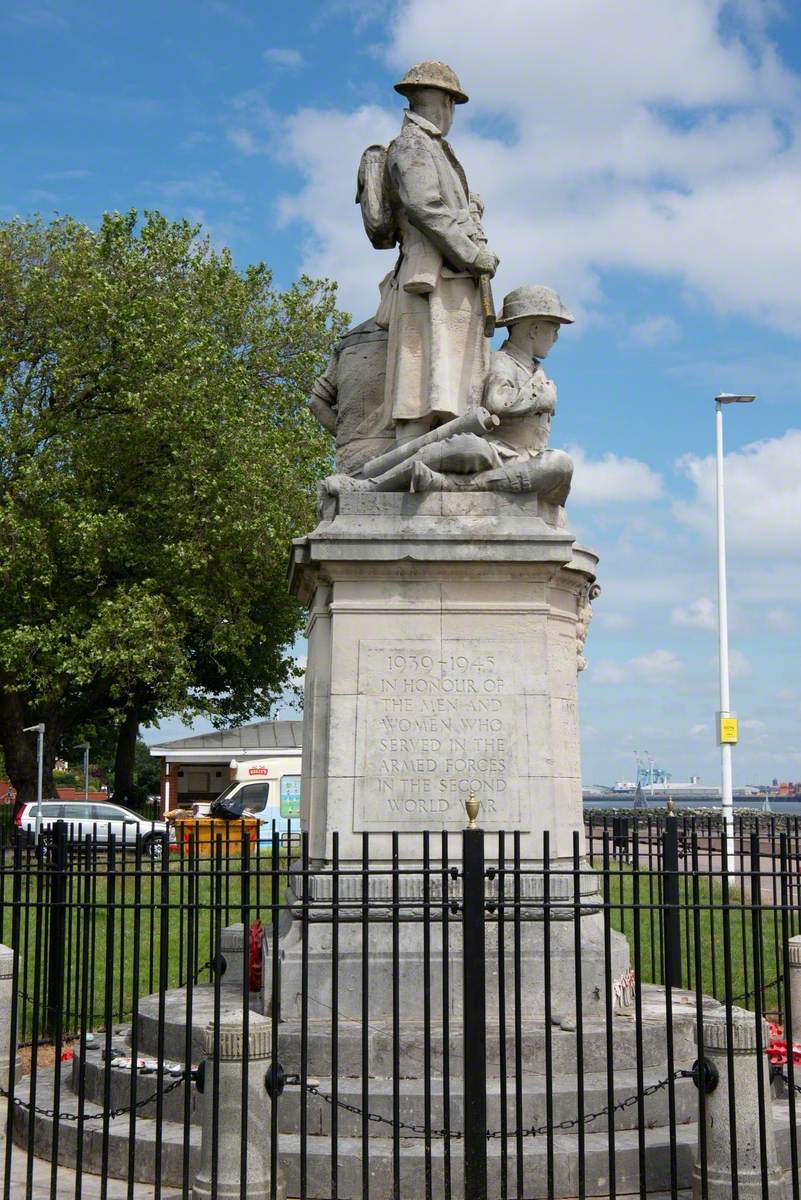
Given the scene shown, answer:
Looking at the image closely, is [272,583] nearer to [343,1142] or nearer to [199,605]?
[199,605]

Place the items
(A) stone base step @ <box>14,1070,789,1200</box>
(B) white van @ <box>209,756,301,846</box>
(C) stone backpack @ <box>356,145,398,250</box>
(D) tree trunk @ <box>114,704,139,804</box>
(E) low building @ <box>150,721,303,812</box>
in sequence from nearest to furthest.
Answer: (A) stone base step @ <box>14,1070,789,1200</box> < (C) stone backpack @ <box>356,145,398,250</box> < (B) white van @ <box>209,756,301,846</box> < (D) tree trunk @ <box>114,704,139,804</box> < (E) low building @ <box>150,721,303,812</box>

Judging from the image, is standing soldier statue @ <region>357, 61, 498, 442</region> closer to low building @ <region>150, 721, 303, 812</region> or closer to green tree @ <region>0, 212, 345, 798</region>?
green tree @ <region>0, 212, 345, 798</region>

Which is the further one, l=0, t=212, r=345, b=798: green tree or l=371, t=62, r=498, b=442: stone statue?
l=0, t=212, r=345, b=798: green tree

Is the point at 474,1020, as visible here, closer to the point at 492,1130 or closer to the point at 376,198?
the point at 492,1130

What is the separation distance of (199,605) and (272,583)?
255cm

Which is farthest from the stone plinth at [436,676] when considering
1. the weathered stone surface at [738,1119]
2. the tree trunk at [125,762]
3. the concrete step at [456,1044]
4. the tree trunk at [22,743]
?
the tree trunk at [125,762]

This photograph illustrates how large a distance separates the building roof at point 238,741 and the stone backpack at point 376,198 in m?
33.0

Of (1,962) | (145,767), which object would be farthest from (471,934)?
(145,767)

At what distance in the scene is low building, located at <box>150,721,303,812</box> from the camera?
43.1 m

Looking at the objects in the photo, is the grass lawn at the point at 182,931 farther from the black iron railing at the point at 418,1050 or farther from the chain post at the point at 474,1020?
the chain post at the point at 474,1020

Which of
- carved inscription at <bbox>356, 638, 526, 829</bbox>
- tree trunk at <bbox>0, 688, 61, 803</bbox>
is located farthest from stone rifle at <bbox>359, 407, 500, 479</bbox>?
tree trunk at <bbox>0, 688, 61, 803</bbox>

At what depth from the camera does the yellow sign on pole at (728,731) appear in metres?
26.4

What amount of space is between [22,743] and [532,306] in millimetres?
24745

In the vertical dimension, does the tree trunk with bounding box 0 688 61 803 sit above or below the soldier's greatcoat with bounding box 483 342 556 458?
below
